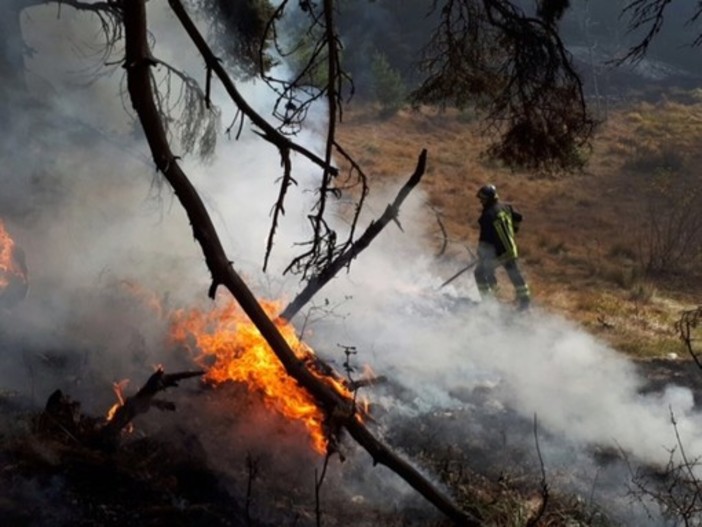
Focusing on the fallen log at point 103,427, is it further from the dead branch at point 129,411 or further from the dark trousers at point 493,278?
the dark trousers at point 493,278

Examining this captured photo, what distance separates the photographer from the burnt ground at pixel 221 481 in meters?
3.20

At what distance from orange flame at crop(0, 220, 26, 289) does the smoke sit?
1.04 feet

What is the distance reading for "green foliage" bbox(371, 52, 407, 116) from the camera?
973 inches

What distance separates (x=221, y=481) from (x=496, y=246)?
616 centimetres

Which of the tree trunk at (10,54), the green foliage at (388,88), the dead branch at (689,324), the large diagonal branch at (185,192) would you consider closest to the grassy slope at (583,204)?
the green foliage at (388,88)

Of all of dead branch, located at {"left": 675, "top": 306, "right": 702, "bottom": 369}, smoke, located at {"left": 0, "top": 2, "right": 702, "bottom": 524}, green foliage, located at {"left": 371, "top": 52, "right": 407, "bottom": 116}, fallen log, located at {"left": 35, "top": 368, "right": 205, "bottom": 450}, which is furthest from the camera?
green foliage, located at {"left": 371, "top": 52, "right": 407, "bottom": 116}

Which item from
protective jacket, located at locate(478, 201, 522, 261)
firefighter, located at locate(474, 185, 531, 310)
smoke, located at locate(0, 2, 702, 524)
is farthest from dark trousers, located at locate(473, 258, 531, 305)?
smoke, located at locate(0, 2, 702, 524)

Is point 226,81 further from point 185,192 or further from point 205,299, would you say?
point 205,299

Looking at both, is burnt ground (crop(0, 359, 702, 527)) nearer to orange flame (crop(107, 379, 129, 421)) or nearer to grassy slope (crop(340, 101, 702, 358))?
orange flame (crop(107, 379, 129, 421))

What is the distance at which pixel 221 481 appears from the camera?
376 centimetres

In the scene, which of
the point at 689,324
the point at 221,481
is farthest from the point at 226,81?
the point at 221,481

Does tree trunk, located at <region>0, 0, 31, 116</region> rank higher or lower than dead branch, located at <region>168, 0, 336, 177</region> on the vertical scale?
higher

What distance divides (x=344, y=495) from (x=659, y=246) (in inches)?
466

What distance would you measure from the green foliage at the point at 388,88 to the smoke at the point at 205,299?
481 inches
